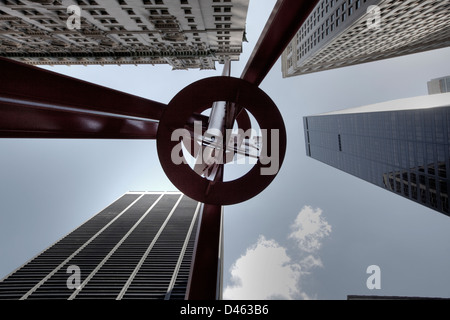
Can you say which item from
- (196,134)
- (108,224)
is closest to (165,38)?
(196,134)

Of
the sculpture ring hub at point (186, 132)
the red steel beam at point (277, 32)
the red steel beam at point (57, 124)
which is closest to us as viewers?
the red steel beam at point (57, 124)

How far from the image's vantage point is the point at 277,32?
6.80 meters

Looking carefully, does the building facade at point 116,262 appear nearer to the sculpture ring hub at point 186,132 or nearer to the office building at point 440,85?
the sculpture ring hub at point 186,132

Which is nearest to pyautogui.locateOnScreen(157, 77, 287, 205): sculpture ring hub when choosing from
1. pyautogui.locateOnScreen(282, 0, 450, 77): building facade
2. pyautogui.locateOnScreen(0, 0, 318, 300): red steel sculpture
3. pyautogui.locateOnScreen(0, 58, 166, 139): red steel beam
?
pyautogui.locateOnScreen(0, 0, 318, 300): red steel sculpture

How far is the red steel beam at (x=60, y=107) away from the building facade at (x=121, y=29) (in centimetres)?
2080

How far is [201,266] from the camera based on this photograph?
7.09 metres

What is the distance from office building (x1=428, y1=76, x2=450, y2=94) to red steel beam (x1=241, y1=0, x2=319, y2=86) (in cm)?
12553

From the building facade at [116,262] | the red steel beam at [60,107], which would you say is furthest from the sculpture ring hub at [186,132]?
the building facade at [116,262]

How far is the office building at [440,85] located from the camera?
319ft

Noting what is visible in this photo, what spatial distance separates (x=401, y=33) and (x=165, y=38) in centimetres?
3996

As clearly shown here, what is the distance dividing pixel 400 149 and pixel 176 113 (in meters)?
58.2

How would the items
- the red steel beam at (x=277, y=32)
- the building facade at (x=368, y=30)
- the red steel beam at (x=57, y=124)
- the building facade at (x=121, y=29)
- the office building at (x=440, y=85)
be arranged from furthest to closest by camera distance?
the office building at (x=440, y=85), the building facade at (x=368, y=30), the building facade at (x=121, y=29), the red steel beam at (x=277, y=32), the red steel beam at (x=57, y=124)

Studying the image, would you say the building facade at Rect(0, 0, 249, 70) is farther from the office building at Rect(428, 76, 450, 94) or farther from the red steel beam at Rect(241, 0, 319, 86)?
the office building at Rect(428, 76, 450, 94)

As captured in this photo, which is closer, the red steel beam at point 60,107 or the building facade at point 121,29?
the red steel beam at point 60,107
